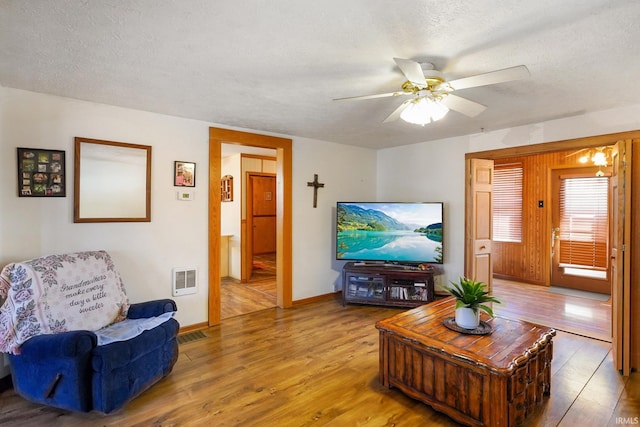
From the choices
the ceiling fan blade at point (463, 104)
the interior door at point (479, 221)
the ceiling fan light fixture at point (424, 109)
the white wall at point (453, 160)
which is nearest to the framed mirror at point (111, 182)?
the ceiling fan light fixture at point (424, 109)

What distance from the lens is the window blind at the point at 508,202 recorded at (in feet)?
19.1

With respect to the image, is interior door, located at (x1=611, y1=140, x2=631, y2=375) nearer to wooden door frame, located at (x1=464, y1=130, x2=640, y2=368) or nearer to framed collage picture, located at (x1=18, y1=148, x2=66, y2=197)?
wooden door frame, located at (x1=464, y1=130, x2=640, y2=368)

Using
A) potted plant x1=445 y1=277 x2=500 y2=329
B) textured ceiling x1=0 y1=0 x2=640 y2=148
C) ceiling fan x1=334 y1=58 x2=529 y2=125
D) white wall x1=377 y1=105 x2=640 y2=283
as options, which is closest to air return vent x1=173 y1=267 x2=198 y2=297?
textured ceiling x1=0 y1=0 x2=640 y2=148

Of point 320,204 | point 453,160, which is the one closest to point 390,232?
point 320,204

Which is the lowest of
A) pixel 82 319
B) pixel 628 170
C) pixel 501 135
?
pixel 82 319

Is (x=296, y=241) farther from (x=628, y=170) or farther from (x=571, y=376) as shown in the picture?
(x=628, y=170)

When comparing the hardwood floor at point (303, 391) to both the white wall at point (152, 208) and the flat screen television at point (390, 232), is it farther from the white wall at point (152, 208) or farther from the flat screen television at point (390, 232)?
the flat screen television at point (390, 232)

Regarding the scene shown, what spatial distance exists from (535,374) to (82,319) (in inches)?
126

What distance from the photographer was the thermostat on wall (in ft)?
11.0

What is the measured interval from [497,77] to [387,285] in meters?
2.93

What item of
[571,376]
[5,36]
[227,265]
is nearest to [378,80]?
[5,36]

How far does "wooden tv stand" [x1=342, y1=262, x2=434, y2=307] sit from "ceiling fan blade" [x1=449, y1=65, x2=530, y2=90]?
2.65 metres

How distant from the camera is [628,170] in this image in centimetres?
262

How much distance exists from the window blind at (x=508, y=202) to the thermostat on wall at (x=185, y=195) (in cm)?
558
